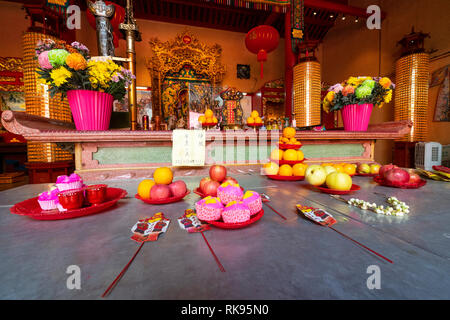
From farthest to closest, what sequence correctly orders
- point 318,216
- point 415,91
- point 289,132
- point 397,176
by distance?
point 415,91
point 289,132
point 397,176
point 318,216

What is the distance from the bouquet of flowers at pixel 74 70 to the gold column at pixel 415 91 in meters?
5.34

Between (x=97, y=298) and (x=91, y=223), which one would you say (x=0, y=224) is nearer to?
(x=91, y=223)

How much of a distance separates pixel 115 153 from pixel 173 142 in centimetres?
44

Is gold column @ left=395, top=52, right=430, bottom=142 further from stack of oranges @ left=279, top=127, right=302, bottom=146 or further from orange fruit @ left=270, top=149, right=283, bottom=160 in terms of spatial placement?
orange fruit @ left=270, top=149, right=283, bottom=160

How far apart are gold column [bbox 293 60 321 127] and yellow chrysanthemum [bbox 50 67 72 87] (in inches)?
173

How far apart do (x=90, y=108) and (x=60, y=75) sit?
24cm

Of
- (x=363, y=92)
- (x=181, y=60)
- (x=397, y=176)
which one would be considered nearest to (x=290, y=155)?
(x=397, y=176)

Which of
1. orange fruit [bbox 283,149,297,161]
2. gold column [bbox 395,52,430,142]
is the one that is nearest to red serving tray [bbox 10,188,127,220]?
orange fruit [bbox 283,149,297,161]

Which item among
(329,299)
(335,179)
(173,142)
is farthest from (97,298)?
(173,142)

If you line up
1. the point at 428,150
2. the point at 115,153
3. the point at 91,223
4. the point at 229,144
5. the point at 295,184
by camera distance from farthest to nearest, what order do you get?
the point at 428,150 < the point at 229,144 < the point at 115,153 < the point at 295,184 < the point at 91,223

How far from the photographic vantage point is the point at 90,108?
1.30 metres

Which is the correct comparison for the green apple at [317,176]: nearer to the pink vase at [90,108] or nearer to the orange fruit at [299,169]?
the orange fruit at [299,169]

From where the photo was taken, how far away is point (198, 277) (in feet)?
1.18

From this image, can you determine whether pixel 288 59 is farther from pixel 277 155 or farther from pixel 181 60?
pixel 277 155
